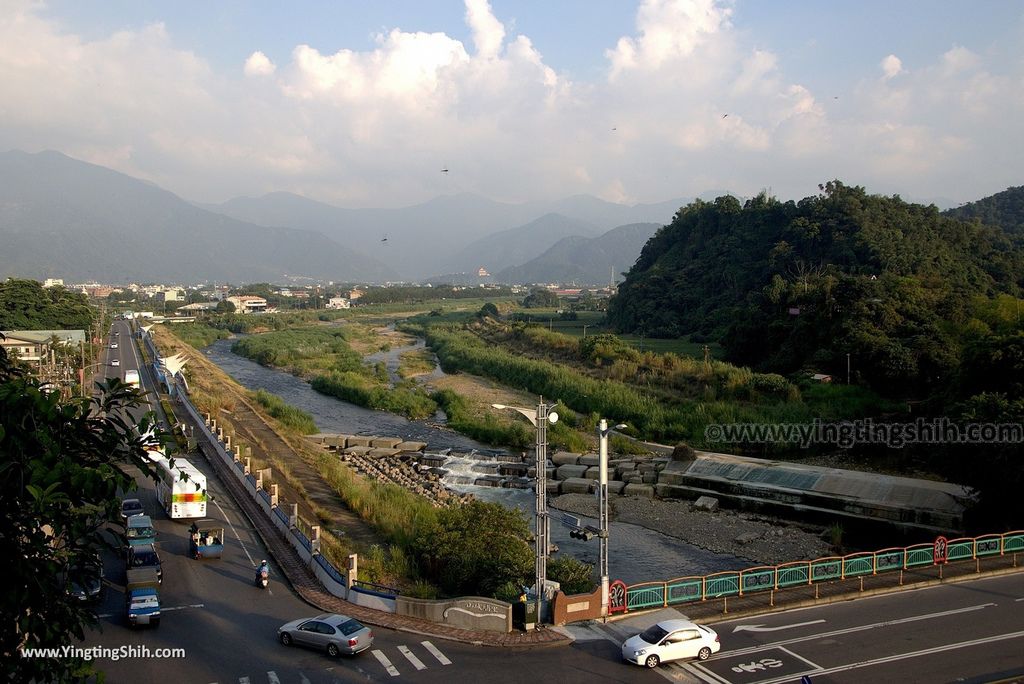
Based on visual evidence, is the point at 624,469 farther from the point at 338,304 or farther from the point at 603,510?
the point at 338,304

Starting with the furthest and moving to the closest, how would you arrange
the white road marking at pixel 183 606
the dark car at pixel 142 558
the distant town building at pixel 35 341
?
the distant town building at pixel 35 341
the dark car at pixel 142 558
the white road marking at pixel 183 606

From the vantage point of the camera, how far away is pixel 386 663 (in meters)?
13.4

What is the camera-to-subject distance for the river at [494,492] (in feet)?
76.3

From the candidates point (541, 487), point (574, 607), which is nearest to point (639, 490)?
point (574, 607)

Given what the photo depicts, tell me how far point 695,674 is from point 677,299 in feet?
243

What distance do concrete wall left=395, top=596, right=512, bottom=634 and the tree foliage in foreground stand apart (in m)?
7.95

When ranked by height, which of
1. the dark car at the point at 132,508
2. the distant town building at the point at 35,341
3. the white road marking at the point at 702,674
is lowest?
the white road marking at the point at 702,674

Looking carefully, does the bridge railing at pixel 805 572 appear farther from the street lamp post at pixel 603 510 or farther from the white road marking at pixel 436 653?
the white road marking at pixel 436 653

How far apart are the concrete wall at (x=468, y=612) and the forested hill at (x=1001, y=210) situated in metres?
106

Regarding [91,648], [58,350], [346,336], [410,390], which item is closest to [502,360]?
[410,390]

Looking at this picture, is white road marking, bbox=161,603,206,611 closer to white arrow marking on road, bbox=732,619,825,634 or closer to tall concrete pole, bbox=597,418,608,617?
tall concrete pole, bbox=597,418,608,617

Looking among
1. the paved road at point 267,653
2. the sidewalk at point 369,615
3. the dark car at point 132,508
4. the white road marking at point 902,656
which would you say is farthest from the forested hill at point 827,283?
the dark car at point 132,508

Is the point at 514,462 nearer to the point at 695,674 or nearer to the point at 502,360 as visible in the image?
the point at 695,674

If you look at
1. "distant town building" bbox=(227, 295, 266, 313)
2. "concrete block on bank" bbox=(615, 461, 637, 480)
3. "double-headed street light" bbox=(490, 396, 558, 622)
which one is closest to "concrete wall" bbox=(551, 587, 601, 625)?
"double-headed street light" bbox=(490, 396, 558, 622)
